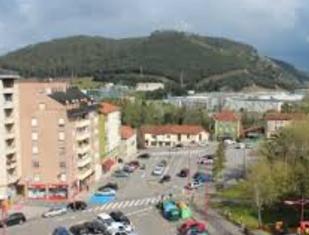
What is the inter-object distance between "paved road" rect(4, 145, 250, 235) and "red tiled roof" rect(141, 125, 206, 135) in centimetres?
1513

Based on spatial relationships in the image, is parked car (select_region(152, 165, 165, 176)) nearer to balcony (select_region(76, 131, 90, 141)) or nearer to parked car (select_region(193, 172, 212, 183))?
parked car (select_region(193, 172, 212, 183))

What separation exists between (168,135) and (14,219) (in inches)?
2646

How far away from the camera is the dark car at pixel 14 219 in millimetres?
57375

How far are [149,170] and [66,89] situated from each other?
61.4 feet

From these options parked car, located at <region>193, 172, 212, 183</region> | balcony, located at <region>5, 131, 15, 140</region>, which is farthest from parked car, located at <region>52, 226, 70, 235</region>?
parked car, located at <region>193, 172, 212, 183</region>

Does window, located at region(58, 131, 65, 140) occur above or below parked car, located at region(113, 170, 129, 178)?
above

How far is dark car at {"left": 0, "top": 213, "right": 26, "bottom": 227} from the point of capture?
2259 inches

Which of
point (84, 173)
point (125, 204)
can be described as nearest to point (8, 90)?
point (84, 173)

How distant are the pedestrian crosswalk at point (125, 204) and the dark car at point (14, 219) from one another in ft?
22.3

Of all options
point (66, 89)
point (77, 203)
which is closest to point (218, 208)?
point (77, 203)

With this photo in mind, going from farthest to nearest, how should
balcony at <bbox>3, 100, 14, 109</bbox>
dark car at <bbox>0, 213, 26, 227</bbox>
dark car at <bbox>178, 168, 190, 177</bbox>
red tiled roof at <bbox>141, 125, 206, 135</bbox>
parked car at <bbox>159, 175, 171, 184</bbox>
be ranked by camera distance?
1. red tiled roof at <bbox>141, 125, 206, 135</bbox>
2. dark car at <bbox>178, 168, 190, 177</bbox>
3. parked car at <bbox>159, 175, 171, 184</bbox>
4. balcony at <bbox>3, 100, 14, 109</bbox>
5. dark car at <bbox>0, 213, 26, 227</bbox>

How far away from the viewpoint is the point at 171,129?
12388 cm

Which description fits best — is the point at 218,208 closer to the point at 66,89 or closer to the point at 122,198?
the point at 122,198

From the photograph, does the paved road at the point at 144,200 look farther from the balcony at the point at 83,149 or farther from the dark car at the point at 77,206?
the balcony at the point at 83,149
